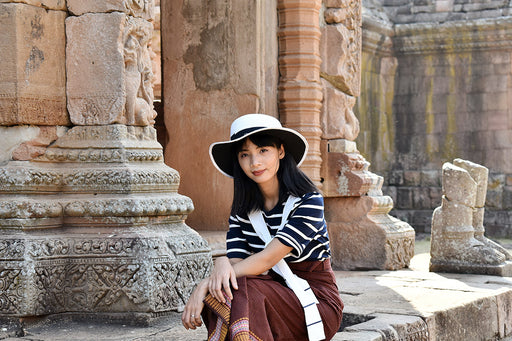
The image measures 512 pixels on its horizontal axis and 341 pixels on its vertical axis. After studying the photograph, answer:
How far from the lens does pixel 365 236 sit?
27.4ft

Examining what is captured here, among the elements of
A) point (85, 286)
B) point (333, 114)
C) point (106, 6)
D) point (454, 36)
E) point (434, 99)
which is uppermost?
point (454, 36)

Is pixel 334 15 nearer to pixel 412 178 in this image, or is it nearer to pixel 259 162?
pixel 259 162

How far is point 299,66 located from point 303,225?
4.60 metres

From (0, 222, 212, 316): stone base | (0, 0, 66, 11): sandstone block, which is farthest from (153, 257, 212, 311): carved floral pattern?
(0, 0, 66, 11): sandstone block

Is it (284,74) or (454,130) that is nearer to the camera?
(284,74)

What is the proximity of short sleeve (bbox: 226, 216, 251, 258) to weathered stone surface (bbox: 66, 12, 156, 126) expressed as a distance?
145cm

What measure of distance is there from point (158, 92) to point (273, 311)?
9336 millimetres

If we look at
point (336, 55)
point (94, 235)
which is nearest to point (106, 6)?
point (94, 235)

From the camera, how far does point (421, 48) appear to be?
1582 cm

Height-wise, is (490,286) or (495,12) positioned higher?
(495,12)

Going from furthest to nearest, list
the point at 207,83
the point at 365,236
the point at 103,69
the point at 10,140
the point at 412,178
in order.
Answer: the point at 412,178, the point at 365,236, the point at 207,83, the point at 103,69, the point at 10,140

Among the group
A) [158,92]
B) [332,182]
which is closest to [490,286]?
[332,182]

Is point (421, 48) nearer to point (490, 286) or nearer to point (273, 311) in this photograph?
point (490, 286)

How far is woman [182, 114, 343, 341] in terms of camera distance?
342cm
